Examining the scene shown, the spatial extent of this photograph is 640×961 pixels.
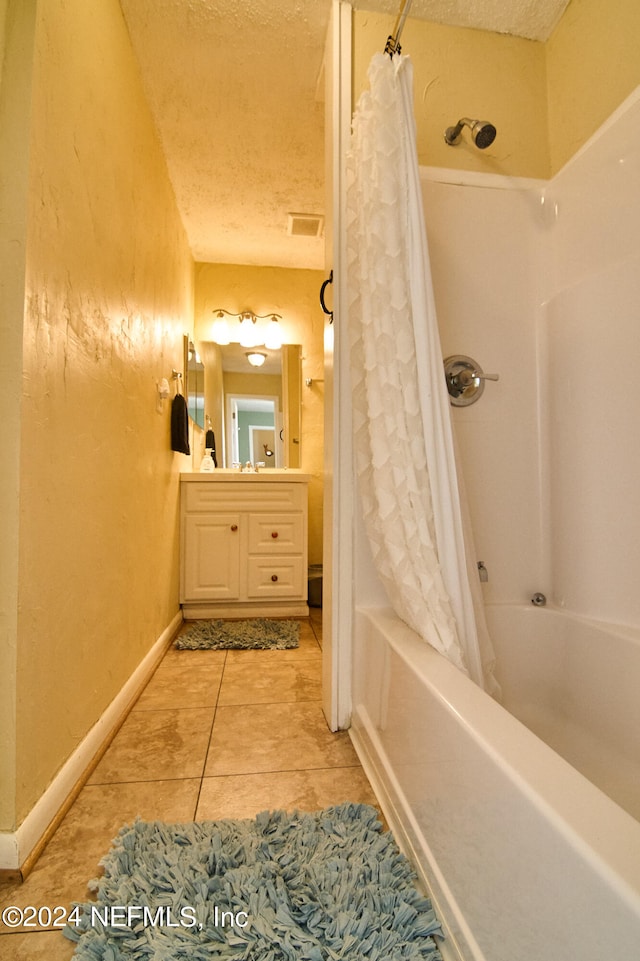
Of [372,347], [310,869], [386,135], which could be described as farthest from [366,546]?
[386,135]

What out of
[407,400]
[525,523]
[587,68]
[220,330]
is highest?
[587,68]

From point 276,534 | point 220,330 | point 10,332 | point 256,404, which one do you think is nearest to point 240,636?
point 276,534

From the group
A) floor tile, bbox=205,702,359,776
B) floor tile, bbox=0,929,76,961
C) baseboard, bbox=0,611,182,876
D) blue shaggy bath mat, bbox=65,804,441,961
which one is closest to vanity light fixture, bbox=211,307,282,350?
baseboard, bbox=0,611,182,876

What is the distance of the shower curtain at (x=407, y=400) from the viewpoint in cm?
96

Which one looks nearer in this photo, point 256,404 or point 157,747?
point 157,747

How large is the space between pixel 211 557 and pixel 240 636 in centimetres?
50

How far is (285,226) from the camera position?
2.56 m

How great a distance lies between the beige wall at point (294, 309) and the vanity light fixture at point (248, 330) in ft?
0.14

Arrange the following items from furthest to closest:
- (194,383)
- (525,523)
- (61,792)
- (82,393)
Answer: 1. (194,383)
2. (525,523)
3. (82,393)
4. (61,792)

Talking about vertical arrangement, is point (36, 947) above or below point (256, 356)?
below

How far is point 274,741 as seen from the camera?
125cm

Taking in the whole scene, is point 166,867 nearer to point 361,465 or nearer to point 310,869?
point 310,869

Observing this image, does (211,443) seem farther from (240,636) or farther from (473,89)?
(473,89)

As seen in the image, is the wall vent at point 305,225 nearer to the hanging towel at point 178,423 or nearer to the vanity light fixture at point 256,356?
the vanity light fixture at point 256,356
